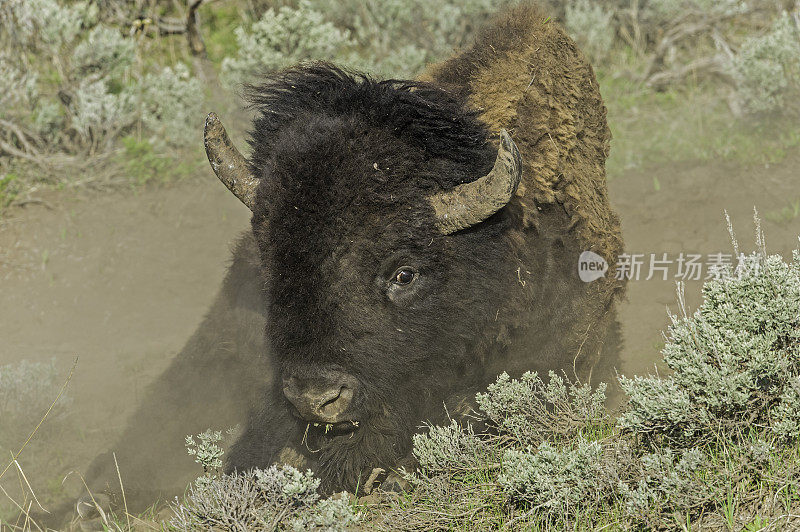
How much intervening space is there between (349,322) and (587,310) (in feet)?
6.29

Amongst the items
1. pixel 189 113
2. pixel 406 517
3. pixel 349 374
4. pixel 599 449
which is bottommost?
pixel 189 113

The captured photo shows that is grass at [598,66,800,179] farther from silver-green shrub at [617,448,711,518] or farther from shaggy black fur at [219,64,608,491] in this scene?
silver-green shrub at [617,448,711,518]

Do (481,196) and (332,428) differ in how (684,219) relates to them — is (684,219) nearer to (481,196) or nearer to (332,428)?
A: (481,196)

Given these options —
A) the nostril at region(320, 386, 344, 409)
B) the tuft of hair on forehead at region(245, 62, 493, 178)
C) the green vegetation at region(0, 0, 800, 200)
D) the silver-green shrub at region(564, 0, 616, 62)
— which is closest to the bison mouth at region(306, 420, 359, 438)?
the nostril at region(320, 386, 344, 409)

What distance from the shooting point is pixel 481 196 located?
380cm

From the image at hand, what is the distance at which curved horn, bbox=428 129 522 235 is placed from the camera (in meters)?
3.68

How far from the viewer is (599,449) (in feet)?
10.4

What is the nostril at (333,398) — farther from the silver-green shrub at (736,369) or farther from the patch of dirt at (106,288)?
the patch of dirt at (106,288)

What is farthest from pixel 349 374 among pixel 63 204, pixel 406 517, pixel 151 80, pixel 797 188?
pixel 151 80

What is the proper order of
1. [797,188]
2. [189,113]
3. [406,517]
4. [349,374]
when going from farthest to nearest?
[189,113] < [797,188] < [349,374] < [406,517]

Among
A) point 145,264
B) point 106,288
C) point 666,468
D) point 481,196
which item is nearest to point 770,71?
point 481,196

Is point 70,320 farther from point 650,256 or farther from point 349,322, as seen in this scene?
point 650,256

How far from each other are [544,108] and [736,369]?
86.5 inches

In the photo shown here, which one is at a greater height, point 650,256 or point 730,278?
point 730,278
